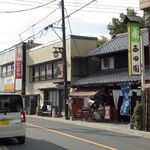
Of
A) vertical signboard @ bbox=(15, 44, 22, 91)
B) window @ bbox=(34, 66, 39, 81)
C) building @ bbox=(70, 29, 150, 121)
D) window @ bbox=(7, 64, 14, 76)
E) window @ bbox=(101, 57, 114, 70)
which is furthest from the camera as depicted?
window @ bbox=(7, 64, 14, 76)

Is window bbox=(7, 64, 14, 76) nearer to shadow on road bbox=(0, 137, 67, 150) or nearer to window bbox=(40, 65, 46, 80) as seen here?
window bbox=(40, 65, 46, 80)

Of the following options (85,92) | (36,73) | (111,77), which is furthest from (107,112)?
(36,73)

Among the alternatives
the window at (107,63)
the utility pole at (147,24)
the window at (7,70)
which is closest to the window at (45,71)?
the window at (107,63)

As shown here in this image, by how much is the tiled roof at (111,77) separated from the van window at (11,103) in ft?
42.7

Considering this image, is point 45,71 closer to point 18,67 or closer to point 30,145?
point 18,67

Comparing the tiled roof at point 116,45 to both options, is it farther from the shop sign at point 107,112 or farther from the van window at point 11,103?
the van window at point 11,103

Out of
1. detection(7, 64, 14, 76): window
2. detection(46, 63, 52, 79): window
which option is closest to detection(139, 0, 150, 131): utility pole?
detection(46, 63, 52, 79): window

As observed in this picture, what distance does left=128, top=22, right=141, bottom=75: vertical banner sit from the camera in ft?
82.4

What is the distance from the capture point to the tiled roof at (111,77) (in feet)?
96.3

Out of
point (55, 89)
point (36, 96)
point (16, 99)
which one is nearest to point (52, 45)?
point (55, 89)

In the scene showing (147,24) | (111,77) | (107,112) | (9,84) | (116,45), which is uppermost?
(116,45)

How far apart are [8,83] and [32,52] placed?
986 centimetres

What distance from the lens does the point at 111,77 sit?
105 feet

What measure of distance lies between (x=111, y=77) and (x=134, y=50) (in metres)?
6.81
